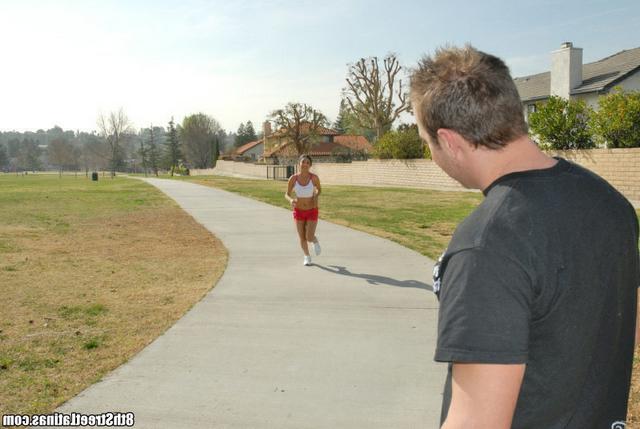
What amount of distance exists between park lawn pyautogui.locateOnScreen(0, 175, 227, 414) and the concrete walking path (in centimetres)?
32

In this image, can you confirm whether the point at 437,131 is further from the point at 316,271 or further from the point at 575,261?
the point at 316,271

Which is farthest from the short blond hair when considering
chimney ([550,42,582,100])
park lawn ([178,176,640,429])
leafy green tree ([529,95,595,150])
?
chimney ([550,42,582,100])

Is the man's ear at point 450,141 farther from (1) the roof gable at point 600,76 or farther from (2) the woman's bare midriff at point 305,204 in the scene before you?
(1) the roof gable at point 600,76

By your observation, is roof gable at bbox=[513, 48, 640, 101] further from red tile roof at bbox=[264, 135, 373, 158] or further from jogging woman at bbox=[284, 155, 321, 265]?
red tile roof at bbox=[264, 135, 373, 158]

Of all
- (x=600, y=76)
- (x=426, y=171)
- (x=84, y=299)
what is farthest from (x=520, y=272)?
(x=600, y=76)

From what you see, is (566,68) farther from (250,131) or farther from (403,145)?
(250,131)

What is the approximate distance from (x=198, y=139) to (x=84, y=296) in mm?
109425

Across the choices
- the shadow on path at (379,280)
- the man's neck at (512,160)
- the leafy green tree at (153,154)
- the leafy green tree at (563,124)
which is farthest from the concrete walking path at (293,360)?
the leafy green tree at (153,154)

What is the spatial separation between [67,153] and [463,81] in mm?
126891

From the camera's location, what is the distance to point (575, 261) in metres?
1.24

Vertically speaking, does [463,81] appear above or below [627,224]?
above

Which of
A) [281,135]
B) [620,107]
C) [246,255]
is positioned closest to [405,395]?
[246,255]

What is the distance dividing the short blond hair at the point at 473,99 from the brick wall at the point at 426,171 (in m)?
18.4

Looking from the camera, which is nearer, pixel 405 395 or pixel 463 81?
pixel 463 81
